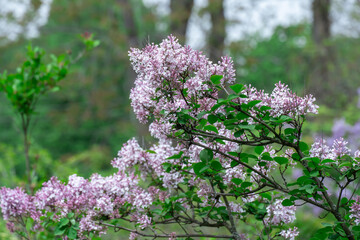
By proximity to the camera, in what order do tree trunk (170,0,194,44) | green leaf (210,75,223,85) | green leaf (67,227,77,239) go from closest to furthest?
green leaf (210,75,223,85) < green leaf (67,227,77,239) < tree trunk (170,0,194,44)

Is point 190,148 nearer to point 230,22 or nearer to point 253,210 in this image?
point 253,210

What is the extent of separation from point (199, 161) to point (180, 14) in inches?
358

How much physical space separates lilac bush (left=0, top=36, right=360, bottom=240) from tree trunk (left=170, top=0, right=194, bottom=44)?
8699 mm

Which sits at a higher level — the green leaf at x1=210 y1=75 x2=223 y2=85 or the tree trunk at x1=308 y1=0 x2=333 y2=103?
the tree trunk at x1=308 y1=0 x2=333 y2=103

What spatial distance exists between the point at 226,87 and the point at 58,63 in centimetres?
234

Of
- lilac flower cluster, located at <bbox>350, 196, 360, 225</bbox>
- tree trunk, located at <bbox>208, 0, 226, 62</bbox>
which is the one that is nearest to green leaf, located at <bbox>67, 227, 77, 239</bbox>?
lilac flower cluster, located at <bbox>350, 196, 360, 225</bbox>

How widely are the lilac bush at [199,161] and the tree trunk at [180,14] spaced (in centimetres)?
870

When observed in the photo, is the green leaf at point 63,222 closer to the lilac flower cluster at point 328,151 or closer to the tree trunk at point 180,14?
the lilac flower cluster at point 328,151

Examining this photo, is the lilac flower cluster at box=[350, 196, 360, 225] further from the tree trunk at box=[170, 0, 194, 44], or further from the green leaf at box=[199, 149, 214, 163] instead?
the tree trunk at box=[170, 0, 194, 44]

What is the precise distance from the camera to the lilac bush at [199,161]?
1760mm

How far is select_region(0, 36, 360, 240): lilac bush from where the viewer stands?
1760 millimetres

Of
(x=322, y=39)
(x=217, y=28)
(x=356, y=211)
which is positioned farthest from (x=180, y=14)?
(x=356, y=211)

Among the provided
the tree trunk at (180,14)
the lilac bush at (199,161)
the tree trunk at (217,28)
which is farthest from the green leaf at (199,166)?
the tree trunk at (217,28)

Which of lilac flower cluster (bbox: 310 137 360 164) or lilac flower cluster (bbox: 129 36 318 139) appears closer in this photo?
lilac flower cluster (bbox: 129 36 318 139)
